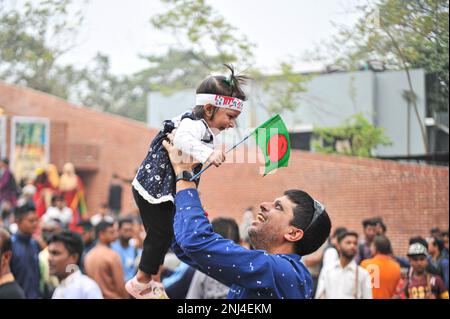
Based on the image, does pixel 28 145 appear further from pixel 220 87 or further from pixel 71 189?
pixel 220 87

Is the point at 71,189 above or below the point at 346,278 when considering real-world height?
above

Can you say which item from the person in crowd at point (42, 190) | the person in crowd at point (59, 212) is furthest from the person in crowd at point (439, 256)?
the person in crowd at point (42, 190)

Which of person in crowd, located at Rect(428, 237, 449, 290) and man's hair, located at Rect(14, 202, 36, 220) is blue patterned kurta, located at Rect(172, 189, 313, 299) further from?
person in crowd, located at Rect(428, 237, 449, 290)

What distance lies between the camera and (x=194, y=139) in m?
3.37

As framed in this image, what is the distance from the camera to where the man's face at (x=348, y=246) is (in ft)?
25.4

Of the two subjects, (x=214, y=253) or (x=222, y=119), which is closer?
(x=214, y=253)

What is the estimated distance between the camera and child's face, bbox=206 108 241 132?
355 cm

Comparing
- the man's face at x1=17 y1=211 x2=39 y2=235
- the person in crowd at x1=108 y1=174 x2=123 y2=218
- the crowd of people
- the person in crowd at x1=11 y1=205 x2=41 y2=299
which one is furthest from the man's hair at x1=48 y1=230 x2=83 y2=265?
the person in crowd at x1=108 y1=174 x2=123 y2=218

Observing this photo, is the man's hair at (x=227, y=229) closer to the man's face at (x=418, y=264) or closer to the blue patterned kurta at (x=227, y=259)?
the man's face at (x=418, y=264)

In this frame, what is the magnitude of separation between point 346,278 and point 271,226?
155 inches

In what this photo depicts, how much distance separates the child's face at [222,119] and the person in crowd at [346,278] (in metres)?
3.60

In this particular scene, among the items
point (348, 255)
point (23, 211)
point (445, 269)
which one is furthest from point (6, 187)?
point (348, 255)
